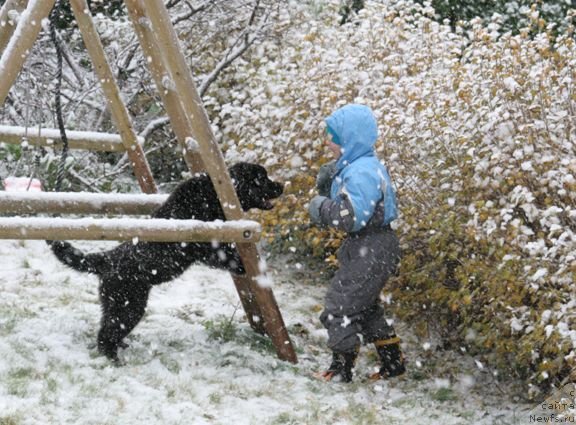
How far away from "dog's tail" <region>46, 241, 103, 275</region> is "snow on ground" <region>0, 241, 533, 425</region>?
1.55 feet

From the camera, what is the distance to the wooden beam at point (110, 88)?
466cm

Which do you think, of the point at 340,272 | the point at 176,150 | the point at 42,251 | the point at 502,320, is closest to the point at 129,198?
the point at 340,272

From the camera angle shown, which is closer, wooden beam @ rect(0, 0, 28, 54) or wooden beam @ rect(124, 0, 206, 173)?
wooden beam @ rect(124, 0, 206, 173)

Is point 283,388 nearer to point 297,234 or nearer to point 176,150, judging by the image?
point 297,234

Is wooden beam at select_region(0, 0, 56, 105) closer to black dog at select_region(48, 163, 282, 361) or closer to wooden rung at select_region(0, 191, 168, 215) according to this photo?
wooden rung at select_region(0, 191, 168, 215)

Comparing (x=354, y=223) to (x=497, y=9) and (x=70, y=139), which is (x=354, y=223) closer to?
(x=70, y=139)

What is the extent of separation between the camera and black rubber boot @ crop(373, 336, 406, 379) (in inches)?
193

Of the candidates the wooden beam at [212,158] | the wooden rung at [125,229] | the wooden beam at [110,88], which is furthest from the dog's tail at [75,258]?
the wooden beam at [110,88]

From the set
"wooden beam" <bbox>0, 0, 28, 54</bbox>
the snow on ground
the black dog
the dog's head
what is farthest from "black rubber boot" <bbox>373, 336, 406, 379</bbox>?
"wooden beam" <bbox>0, 0, 28, 54</bbox>

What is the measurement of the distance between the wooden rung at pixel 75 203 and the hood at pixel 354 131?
1.18 m

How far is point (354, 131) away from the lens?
14.9ft

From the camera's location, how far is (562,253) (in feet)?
13.4

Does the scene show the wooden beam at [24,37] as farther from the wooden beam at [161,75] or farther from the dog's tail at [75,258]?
the dog's tail at [75,258]

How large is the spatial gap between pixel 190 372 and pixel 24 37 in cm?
201
